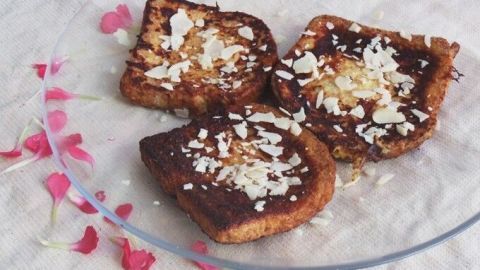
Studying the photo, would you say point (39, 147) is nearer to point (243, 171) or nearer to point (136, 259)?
point (136, 259)

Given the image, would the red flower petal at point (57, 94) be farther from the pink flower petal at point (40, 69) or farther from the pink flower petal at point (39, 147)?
the pink flower petal at point (40, 69)

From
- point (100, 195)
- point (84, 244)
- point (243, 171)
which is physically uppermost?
point (243, 171)

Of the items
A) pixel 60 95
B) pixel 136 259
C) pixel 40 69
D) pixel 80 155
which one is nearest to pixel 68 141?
pixel 80 155

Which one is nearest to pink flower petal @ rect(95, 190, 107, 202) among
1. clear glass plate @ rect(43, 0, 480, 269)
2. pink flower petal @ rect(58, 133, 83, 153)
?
clear glass plate @ rect(43, 0, 480, 269)

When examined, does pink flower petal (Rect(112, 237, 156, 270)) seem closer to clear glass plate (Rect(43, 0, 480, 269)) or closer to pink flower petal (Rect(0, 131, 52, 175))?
clear glass plate (Rect(43, 0, 480, 269))

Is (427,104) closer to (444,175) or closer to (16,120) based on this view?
(444,175)

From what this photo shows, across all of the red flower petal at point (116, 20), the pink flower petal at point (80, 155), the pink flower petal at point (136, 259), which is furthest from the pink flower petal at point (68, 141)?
the red flower petal at point (116, 20)
